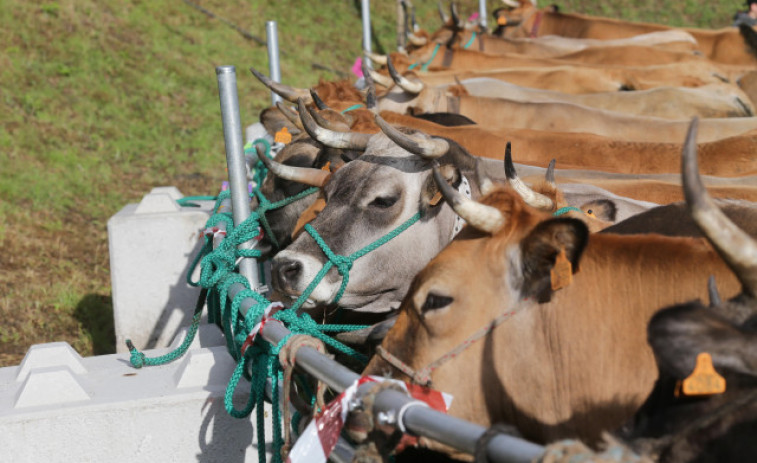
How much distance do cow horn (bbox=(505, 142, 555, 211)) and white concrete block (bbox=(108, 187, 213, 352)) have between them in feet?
10.5

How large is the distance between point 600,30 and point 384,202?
1141cm

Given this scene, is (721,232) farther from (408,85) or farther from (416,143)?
(408,85)

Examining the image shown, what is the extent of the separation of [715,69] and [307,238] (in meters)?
6.80

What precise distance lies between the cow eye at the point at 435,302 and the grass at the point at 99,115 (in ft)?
15.8

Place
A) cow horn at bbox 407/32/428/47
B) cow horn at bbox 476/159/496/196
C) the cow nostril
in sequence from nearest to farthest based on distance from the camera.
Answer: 1. cow horn at bbox 476/159/496/196
2. the cow nostril
3. cow horn at bbox 407/32/428/47

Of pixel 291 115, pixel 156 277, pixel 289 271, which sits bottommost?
pixel 156 277

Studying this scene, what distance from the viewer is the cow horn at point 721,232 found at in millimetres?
1703

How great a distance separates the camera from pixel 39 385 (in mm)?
3141

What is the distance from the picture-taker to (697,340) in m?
1.83

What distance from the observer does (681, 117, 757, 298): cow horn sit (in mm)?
1703

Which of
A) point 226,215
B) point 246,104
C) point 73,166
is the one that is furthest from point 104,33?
point 226,215

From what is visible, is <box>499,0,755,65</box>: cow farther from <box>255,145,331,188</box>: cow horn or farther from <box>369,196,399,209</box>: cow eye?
<box>369,196,399,209</box>: cow eye

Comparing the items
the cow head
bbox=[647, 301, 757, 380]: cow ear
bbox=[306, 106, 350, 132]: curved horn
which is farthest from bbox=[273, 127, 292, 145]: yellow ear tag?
bbox=[647, 301, 757, 380]: cow ear

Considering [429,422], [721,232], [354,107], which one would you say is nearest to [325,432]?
[429,422]
